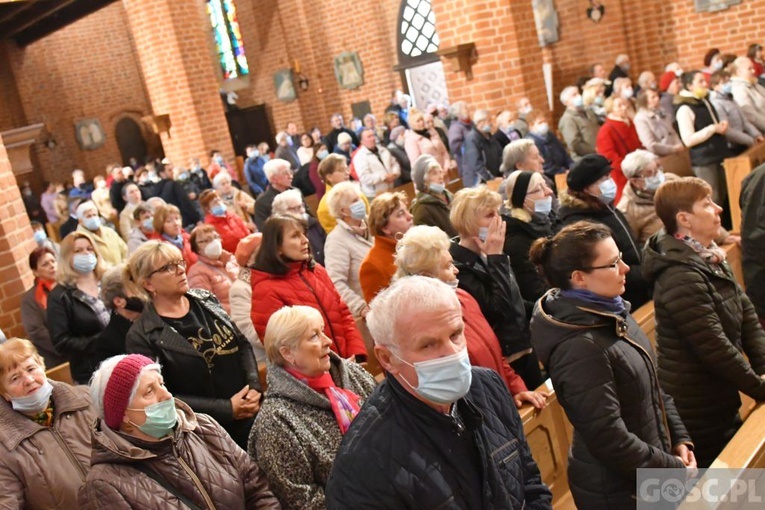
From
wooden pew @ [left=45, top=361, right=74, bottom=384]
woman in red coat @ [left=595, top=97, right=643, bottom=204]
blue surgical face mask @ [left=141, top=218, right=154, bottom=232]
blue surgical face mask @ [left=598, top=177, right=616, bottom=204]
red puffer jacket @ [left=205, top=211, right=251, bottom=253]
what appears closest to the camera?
wooden pew @ [left=45, top=361, right=74, bottom=384]

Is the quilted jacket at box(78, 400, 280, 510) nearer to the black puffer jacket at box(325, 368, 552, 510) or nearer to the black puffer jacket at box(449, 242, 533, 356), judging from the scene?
the black puffer jacket at box(325, 368, 552, 510)

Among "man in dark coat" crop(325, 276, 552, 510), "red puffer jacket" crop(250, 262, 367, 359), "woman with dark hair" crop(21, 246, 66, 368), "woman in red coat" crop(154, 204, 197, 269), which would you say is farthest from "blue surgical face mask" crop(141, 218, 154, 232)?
"man in dark coat" crop(325, 276, 552, 510)

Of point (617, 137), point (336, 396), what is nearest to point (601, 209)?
point (336, 396)

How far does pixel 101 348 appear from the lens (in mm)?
4449

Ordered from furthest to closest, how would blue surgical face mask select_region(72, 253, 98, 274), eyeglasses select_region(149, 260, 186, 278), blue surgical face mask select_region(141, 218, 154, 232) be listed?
blue surgical face mask select_region(141, 218, 154, 232) → blue surgical face mask select_region(72, 253, 98, 274) → eyeglasses select_region(149, 260, 186, 278)

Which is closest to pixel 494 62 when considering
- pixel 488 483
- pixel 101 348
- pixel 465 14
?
pixel 465 14

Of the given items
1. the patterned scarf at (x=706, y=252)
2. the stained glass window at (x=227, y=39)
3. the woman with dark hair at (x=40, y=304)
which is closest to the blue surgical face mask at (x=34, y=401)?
the woman with dark hair at (x=40, y=304)

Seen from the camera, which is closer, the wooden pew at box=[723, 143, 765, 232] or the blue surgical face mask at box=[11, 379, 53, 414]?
the blue surgical face mask at box=[11, 379, 53, 414]

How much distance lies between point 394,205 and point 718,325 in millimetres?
2026

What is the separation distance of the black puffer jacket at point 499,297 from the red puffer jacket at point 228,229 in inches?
129

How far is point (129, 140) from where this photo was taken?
853 inches

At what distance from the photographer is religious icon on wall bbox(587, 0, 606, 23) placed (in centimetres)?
1365

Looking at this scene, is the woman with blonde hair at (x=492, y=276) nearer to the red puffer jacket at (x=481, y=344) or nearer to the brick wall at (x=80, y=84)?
the red puffer jacket at (x=481, y=344)

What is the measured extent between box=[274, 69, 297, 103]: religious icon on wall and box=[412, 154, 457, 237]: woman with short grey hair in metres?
14.7
